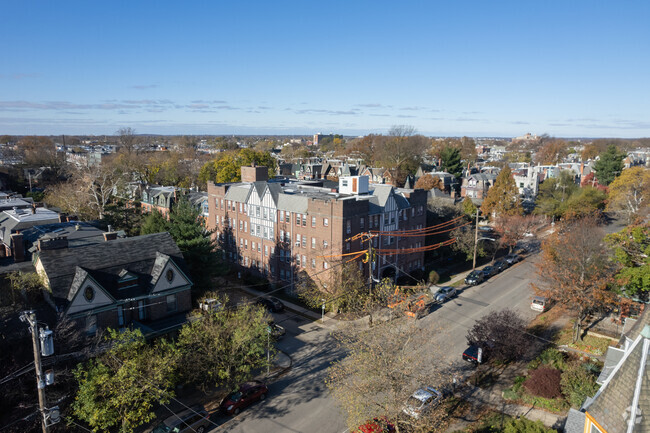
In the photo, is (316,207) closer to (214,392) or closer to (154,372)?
(214,392)

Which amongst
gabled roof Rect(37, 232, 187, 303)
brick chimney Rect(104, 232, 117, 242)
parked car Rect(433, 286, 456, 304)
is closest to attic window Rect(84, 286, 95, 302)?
gabled roof Rect(37, 232, 187, 303)

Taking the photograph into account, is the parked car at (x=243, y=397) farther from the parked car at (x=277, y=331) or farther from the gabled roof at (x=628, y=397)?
the gabled roof at (x=628, y=397)

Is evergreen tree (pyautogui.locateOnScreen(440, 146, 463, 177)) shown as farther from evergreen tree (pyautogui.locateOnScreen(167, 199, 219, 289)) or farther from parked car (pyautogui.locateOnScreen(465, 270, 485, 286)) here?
evergreen tree (pyautogui.locateOnScreen(167, 199, 219, 289))

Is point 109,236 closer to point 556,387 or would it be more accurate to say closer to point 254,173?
point 254,173

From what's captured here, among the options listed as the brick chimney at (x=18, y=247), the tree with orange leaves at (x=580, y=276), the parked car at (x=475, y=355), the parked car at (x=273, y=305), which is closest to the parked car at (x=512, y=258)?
the tree with orange leaves at (x=580, y=276)

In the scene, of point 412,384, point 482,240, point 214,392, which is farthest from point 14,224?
point 482,240

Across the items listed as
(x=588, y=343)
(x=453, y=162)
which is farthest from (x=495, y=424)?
(x=453, y=162)
